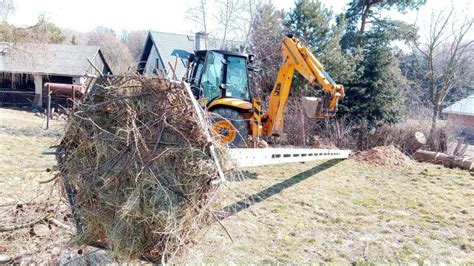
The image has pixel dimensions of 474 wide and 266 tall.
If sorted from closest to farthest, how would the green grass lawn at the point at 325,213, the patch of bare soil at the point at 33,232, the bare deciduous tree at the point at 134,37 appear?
the patch of bare soil at the point at 33,232 < the green grass lawn at the point at 325,213 < the bare deciduous tree at the point at 134,37

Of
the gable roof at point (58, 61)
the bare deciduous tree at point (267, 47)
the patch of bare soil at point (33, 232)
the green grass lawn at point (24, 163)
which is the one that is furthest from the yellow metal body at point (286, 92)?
the gable roof at point (58, 61)

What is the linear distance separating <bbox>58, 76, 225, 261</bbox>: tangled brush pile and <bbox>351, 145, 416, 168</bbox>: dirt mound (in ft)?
28.2

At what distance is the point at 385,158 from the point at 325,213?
569 cm

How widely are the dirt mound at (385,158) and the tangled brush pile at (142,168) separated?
8.59 m

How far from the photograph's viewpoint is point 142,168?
Answer: 225 centimetres

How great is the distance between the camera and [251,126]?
24.9ft

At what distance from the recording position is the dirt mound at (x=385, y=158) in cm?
959

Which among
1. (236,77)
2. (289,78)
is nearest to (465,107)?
(289,78)

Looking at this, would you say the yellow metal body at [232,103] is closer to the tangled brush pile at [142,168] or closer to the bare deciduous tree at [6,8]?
the tangled brush pile at [142,168]

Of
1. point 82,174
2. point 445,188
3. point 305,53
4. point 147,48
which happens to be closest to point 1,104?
point 147,48

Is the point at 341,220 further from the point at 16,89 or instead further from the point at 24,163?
the point at 16,89

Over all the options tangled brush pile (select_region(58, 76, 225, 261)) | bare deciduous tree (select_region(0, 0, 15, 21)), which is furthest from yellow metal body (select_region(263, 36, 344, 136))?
bare deciduous tree (select_region(0, 0, 15, 21))

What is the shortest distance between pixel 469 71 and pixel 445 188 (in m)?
9.10

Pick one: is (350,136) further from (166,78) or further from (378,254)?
(166,78)
